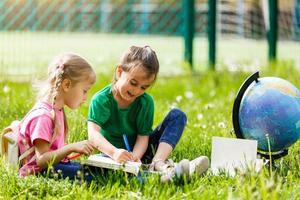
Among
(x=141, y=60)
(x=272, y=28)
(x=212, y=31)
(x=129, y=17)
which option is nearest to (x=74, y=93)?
(x=141, y=60)

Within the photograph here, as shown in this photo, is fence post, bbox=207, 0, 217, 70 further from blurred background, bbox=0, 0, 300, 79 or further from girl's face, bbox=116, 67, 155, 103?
girl's face, bbox=116, 67, 155, 103

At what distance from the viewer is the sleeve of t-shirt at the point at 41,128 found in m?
3.92

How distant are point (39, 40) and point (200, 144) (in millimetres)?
5598

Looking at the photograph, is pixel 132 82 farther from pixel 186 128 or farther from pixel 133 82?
pixel 186 128

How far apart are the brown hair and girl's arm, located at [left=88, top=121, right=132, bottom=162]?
0.38 m

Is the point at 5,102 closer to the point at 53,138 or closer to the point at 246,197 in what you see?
the point at 53,138

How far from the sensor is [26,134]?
4.02 metres

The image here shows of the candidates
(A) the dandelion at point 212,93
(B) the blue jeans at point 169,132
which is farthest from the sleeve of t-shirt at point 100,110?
(A) the dandelion at point 212,93

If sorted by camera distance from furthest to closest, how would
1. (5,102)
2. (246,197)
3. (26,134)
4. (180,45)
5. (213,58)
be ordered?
1. (180,45)
2. (213,58)
3. (5,102)
4. (26,134)
5. (246,197)

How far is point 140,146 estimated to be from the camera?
443 centimetres

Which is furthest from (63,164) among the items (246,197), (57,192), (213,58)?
→ (213,58)

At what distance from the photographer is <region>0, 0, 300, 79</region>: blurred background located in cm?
850

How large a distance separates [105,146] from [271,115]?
910mm

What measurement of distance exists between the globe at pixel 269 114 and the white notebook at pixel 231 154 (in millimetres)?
134
